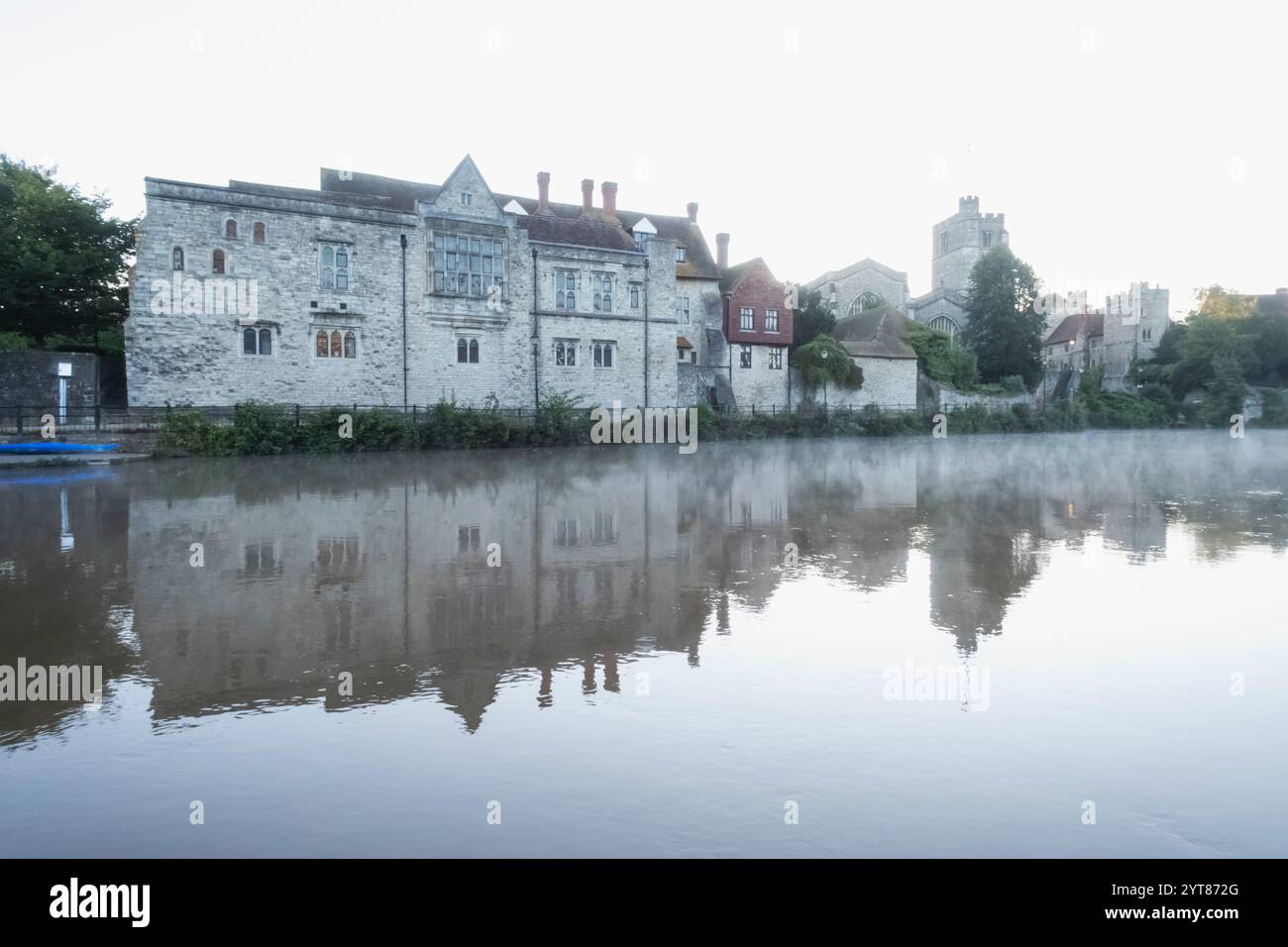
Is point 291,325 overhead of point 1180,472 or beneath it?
overhead

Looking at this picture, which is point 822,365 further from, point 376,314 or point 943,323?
point 943,323

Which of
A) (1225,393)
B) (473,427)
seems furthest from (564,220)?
(1225,393)

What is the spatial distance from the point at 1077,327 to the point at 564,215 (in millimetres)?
66807

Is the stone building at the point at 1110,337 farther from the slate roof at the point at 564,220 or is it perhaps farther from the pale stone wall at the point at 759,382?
the slate roof at the point at 564,220

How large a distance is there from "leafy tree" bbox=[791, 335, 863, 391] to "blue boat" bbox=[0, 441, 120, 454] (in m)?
34.8

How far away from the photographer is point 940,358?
192 ft

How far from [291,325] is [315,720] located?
33186 mm

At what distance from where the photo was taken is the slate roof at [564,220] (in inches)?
1647

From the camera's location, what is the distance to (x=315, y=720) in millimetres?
6602

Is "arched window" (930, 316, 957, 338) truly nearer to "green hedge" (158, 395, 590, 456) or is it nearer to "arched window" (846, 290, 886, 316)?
"arched window" (846, 290, 886, 316)

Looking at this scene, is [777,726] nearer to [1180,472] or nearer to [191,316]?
[1180,472]

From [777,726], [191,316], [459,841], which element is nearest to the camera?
[459,841]
